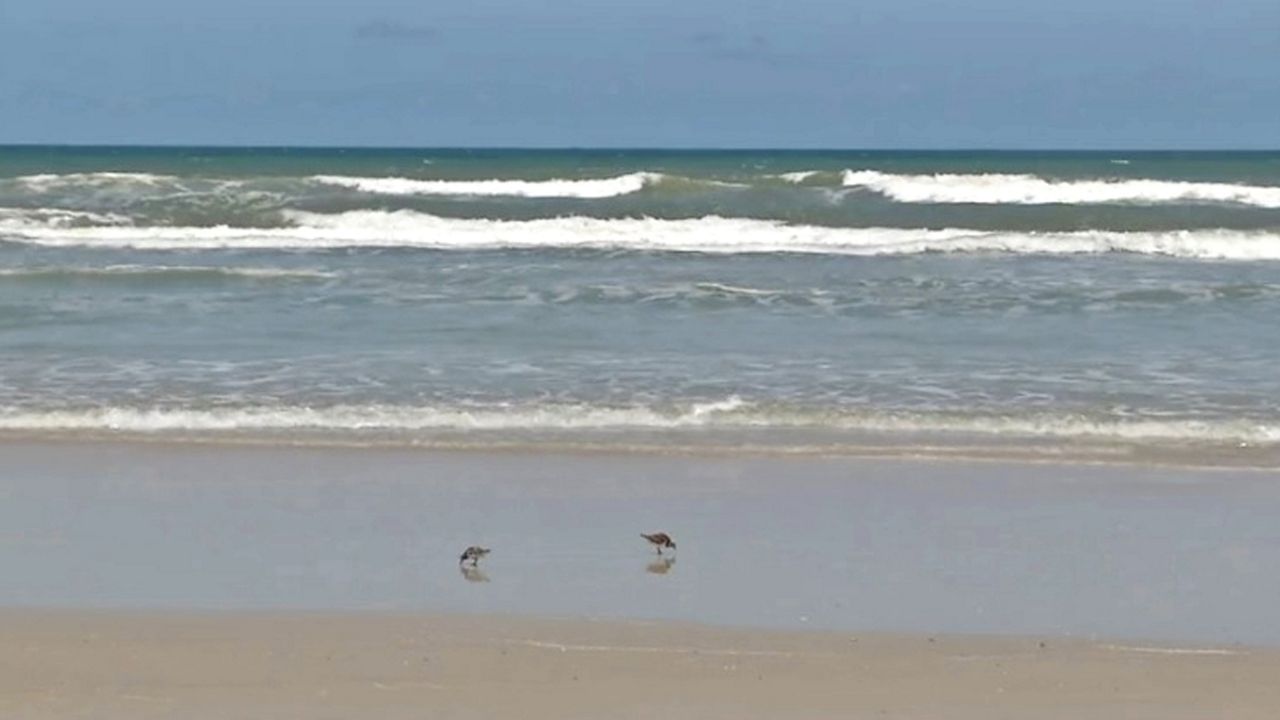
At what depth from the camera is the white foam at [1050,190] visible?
96.5ft

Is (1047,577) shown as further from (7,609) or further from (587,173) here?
(587,173)

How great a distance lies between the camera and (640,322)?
45.5 ft

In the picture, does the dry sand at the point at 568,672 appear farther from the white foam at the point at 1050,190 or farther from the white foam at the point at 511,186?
the white foam at the point at 511,186

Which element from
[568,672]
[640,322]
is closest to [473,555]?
[568,672]

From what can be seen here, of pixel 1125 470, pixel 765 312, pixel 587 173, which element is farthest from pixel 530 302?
pixel 587 173

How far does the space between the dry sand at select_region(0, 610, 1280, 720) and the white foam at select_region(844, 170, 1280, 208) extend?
2329cm

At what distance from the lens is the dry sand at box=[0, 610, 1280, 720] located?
5.36 m

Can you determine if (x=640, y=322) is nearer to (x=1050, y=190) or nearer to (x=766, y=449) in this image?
(x=766, y=449)

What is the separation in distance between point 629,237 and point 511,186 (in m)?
8.81

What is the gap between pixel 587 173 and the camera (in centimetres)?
3706

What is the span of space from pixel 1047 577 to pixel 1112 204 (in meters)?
22.6

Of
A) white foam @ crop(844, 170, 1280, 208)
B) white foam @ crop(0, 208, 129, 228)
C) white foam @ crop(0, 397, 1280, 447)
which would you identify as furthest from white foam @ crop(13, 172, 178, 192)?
white foam @ crop(0, 397, 1280, 447)

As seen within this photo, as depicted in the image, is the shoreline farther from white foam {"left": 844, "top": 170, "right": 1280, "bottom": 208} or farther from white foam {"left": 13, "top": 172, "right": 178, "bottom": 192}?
white foam {"left": 844, "top": 170, "right": 1280, "bottom": 208}

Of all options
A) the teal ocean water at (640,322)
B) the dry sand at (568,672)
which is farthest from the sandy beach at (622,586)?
the teal ocean water at (640,322)
